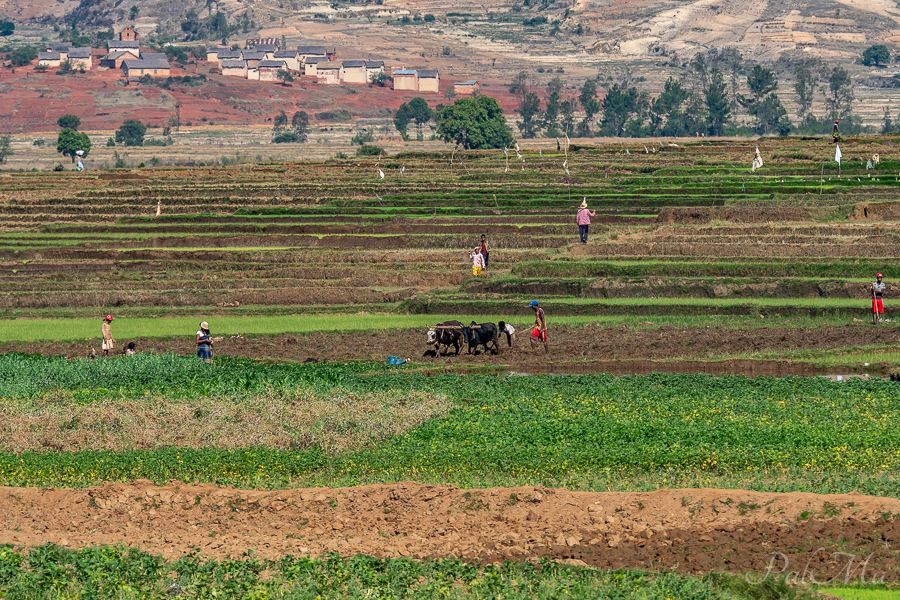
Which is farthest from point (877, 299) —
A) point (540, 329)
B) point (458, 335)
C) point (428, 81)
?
point (428, 81)

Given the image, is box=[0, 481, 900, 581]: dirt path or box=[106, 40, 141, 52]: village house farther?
box=[106, 40, 141, 52]: village house

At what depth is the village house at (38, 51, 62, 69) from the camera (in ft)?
623

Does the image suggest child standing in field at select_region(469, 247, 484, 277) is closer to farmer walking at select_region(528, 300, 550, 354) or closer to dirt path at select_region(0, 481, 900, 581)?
farmer walking at select_region(528, 300, 550, 354)

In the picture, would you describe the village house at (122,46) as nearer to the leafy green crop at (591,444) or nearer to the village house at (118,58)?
the village house at (118,58)

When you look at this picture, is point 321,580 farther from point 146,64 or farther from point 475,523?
point 146,64

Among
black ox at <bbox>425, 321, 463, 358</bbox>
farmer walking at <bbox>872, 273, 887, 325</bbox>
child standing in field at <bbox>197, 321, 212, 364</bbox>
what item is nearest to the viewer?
child standing in field at <bbox>197, 321, 212, 364</bbox>

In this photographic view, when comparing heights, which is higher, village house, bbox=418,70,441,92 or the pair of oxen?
village house, bbox=418,70,441,92

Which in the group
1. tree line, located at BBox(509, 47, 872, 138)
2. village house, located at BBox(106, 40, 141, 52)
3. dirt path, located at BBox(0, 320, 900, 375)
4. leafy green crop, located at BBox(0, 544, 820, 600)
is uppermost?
village house, located at BBox(106, 40, 141, 52)

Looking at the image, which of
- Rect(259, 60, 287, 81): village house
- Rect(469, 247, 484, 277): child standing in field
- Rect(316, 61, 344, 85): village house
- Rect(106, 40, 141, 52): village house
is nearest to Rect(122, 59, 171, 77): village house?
Rect(106, 40, 141, 52): village house

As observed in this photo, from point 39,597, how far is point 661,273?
2784 centimetres

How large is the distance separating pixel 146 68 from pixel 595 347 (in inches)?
6886

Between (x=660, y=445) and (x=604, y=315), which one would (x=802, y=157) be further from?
(x=660, y=445)

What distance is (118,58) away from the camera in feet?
628

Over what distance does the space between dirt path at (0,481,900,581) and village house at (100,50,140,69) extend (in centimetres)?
18840
